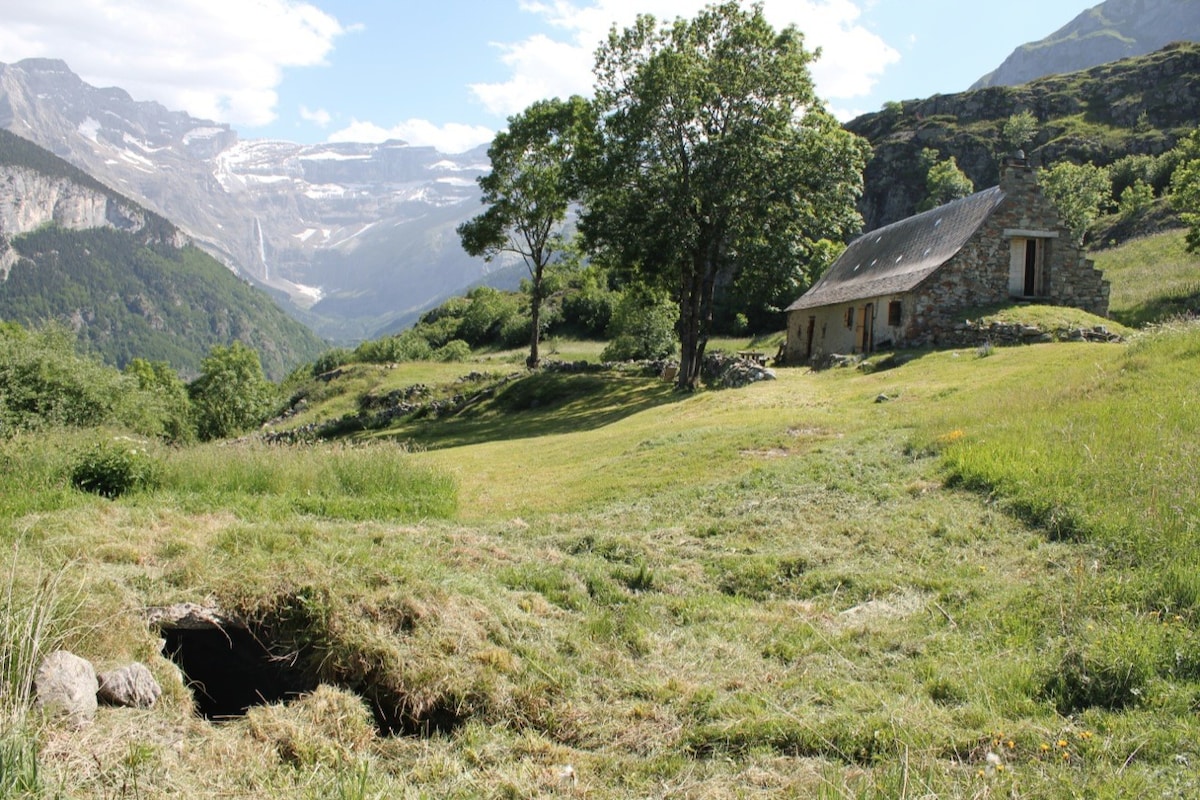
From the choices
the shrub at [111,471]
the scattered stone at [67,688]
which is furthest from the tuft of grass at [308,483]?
the scattered stone at [67,688]

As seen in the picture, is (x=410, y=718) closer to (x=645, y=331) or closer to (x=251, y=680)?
(x=251, y=680)

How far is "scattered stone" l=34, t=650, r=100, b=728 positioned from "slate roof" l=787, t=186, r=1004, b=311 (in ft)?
94.9

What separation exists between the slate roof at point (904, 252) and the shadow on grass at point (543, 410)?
33.0ft

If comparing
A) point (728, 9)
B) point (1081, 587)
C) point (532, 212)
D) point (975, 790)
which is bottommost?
point (975, 790)

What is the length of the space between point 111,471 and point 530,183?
30530mm

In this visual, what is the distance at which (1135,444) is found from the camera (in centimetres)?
884

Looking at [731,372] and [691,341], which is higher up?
[691,341]

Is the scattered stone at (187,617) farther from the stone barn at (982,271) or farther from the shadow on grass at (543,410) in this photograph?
the stone barn at (982,271)

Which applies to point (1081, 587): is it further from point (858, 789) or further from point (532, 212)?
point (532, 212)

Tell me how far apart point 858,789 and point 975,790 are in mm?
755

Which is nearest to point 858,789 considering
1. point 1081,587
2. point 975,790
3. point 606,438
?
point 975,790

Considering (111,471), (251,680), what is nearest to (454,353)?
(111,471)

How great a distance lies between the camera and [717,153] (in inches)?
1098

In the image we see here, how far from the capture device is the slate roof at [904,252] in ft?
96.5
